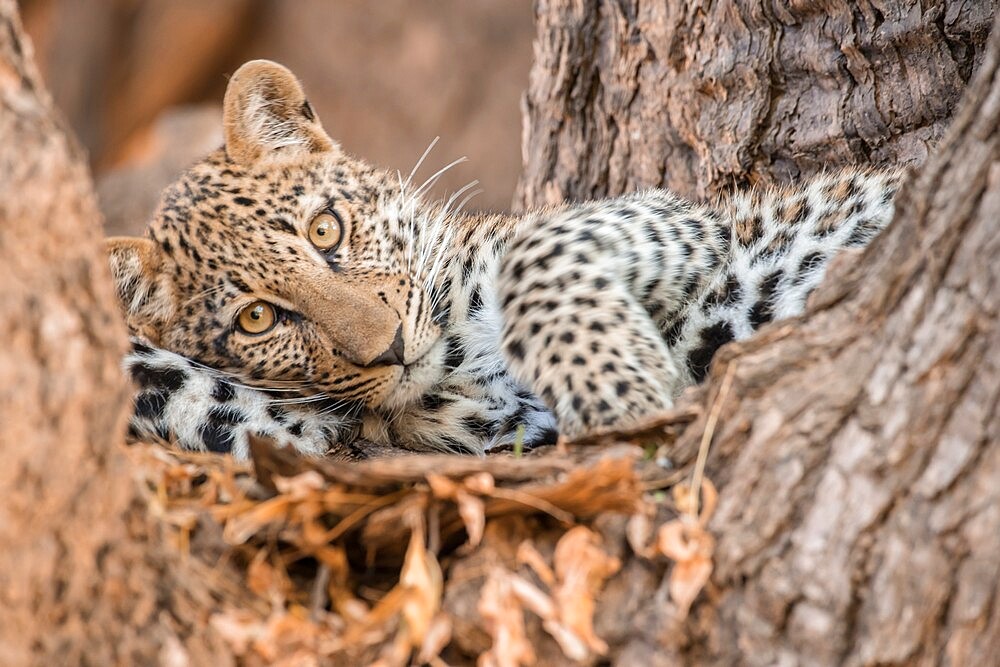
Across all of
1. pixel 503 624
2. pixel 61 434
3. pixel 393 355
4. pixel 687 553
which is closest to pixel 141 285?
pixel 393 355

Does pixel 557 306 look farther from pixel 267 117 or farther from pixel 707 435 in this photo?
pixel 267 117

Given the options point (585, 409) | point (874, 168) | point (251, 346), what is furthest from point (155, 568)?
point (874, 168)

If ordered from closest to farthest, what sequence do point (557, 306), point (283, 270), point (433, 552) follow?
1. point (433, 552)
2. point (557, 306)
3. point (283, 270)

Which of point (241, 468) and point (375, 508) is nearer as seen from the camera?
point (375, 508)

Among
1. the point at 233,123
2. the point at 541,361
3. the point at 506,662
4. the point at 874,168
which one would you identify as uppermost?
the point at 233,123

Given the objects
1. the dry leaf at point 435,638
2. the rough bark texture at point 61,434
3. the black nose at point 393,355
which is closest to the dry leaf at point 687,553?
the dry leaf at point 435,638

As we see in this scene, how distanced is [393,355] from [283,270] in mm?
519

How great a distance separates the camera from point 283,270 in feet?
12.8

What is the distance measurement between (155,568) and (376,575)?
1.71 feet

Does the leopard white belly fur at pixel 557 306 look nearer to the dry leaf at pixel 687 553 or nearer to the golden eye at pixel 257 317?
the golden eye at pixel 257 317

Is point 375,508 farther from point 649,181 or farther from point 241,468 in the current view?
point 649,181

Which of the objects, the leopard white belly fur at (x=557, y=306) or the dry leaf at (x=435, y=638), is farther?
the leopard white belly fur at (x=557, y=306)

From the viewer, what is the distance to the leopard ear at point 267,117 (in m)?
4.24

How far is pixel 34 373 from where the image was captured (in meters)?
1.99
